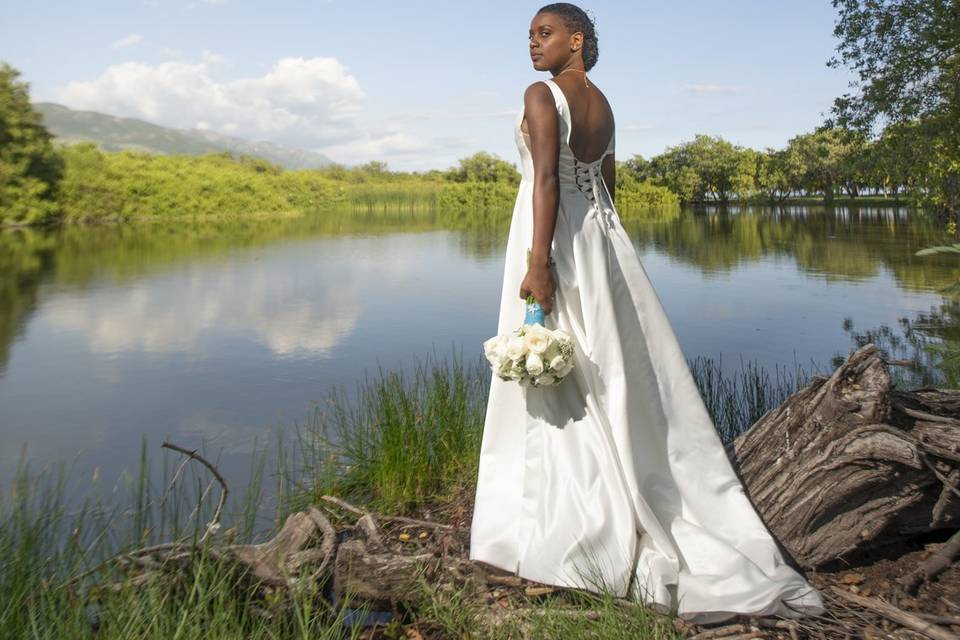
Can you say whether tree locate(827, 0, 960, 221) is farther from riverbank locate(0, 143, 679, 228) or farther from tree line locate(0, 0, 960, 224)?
riverbank locate(0, 143, 679, 228)

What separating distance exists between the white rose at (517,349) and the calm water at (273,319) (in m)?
2.53

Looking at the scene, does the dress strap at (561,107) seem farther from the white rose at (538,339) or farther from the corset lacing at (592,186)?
the white rose at (538,339)

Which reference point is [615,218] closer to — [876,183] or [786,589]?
[786,589]

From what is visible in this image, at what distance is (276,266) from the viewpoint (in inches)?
556

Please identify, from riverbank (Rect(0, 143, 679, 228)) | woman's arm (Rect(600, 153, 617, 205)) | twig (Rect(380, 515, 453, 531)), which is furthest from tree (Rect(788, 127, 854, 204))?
twig (Rect(380, 515, 453, 531))

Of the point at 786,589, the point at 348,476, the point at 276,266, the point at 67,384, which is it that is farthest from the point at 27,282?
the point at 786,589

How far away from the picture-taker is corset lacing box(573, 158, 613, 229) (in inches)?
92.1

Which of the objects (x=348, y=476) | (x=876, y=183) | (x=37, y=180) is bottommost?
(x=348, y=476)

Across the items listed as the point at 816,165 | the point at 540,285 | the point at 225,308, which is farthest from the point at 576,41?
the point at 816,165

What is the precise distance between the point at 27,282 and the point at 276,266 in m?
4.11

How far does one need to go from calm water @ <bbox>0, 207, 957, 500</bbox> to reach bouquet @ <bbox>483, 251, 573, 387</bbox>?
249 cm

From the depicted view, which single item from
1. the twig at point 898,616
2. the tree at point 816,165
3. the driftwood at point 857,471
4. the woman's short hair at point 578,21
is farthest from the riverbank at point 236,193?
the twig at point 898,616

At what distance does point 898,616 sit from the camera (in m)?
1.83

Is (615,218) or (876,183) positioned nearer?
(615,218)
